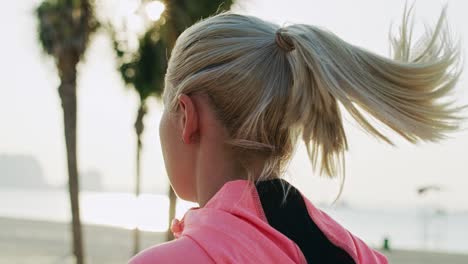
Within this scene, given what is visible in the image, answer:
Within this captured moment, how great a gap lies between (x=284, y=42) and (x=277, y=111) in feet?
0.52

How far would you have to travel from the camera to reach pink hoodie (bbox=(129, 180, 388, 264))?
53.4 inches

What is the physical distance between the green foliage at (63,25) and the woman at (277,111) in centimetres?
1453

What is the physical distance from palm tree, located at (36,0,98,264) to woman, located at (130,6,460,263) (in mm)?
14534

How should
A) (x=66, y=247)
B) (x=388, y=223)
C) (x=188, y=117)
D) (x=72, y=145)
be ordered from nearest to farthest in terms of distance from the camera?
(x=188, y=117), (x=72, y=145), (x=66, y=247), (x=388, y=223)

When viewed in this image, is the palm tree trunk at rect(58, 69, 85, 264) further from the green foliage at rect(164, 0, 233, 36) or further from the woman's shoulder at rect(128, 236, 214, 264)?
the woman's shoulder at rect(128, 236, 214, 264)

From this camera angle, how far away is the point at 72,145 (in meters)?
16.5

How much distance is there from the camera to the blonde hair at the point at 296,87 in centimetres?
163

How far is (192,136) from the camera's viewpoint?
5.45 ft

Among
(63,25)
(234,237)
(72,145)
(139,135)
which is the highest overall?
(234,237)

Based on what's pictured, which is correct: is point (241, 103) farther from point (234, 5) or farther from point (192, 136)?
point (234, 5)

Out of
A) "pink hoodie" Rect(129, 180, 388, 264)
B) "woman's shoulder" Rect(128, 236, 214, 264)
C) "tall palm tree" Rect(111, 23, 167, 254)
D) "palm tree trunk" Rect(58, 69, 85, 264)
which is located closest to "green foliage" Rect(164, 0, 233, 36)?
"tall palm tree" Rect(111, 23, 167, 254)

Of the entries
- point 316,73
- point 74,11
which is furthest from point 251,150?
point 74,11

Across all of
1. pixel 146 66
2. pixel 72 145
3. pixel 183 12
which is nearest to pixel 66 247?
pixel 146 66

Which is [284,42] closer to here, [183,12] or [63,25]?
[63,25]
